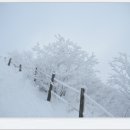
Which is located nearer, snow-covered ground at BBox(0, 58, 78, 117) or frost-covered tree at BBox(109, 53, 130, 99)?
snow-covered ground at BBox(0, 58, 78, 117)

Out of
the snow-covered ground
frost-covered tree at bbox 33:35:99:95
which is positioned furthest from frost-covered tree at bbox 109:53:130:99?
the snow-covered ground

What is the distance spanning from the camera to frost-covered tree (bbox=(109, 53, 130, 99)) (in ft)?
22.5

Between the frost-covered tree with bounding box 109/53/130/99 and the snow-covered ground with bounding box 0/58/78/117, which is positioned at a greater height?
the frost-covered tree with bounding box 109/53/130/99

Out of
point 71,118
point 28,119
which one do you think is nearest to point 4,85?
point 28,119

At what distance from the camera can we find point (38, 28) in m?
7.23

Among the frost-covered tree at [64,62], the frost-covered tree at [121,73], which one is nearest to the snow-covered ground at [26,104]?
the frost-covered tree at [64,62]

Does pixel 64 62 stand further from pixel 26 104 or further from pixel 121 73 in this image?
pixel 26 104

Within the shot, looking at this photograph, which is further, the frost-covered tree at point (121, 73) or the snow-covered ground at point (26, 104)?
the frost-covered tree at point (121, 73)

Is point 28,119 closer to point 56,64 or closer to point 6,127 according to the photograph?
point 6,127

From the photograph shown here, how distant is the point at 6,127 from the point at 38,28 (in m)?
3.95

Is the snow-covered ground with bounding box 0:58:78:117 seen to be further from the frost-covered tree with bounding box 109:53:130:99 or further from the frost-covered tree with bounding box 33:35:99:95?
the frost-covered tree with bounding box 109:53:130:99

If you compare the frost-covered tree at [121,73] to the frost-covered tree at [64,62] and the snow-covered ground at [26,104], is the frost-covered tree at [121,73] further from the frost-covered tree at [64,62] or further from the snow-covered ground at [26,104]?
the snow-covered ground at [26,104]

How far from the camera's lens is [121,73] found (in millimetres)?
7074

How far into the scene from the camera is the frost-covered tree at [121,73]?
686cm
